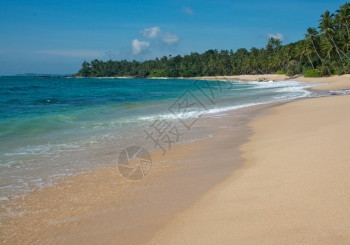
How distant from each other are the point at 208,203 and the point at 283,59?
93501 millimetres

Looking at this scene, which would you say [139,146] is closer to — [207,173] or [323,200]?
[207,173]

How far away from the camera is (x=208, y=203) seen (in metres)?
4.91

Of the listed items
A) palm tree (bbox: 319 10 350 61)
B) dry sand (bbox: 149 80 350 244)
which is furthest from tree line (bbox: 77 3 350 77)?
dry sand (bbox: 149 80 350 244)

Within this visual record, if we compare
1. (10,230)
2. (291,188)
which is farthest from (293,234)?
(10,230)

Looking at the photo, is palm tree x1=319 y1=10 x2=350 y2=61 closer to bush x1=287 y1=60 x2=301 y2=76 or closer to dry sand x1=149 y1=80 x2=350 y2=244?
bush x1=287 y1=60 x2=301 y2=76

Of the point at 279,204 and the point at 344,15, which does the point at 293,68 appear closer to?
the point at 344,15

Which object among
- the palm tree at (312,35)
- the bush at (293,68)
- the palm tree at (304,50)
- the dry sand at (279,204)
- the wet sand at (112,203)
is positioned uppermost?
the palm tree at (312,35)

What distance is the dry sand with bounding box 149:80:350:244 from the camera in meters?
3.70

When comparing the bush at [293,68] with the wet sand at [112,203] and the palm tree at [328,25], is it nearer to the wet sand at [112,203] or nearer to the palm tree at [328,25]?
the palm tree at [328,25]

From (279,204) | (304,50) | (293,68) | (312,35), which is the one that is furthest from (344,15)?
(279,204)

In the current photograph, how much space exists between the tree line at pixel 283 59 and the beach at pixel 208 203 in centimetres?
5651

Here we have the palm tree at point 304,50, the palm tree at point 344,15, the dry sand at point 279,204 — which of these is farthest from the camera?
the palm tree at point 304,50

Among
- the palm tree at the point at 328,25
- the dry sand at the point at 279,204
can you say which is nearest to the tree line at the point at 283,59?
the palm tree at the point at 328,25

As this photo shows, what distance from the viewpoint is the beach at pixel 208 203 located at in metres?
3.87
